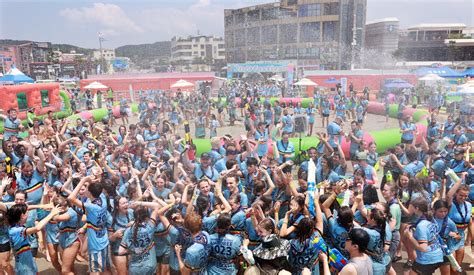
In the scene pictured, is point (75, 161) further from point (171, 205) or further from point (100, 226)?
point (171, 205)

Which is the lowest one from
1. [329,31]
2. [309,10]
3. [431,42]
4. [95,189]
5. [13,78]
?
[95,189]

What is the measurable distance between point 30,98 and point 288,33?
188 feet

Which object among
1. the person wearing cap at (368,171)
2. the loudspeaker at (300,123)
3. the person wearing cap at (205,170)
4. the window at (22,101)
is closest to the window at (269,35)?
the window at (22,101)

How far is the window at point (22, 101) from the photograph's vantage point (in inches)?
704

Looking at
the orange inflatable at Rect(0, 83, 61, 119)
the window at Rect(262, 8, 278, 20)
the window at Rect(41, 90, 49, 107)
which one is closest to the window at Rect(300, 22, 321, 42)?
the window at Rect(262, 8, 278, 20)

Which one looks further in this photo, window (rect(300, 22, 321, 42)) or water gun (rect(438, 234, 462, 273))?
window (rect(300, 22, 321, 42))

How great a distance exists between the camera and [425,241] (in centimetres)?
396

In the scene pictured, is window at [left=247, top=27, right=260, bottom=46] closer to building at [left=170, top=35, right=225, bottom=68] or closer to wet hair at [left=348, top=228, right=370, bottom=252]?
building at [left=170, top=35, right=225, bottom=68]

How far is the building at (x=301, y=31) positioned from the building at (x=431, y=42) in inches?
365

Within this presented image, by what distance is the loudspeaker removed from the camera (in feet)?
41.7

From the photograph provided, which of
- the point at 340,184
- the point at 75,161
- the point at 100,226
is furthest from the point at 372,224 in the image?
the point at 75,161

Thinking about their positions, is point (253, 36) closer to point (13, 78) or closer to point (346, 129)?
point (13, 78)

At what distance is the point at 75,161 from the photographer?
6668mm

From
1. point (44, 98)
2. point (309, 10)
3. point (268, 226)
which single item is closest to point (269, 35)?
point (309, 10)
